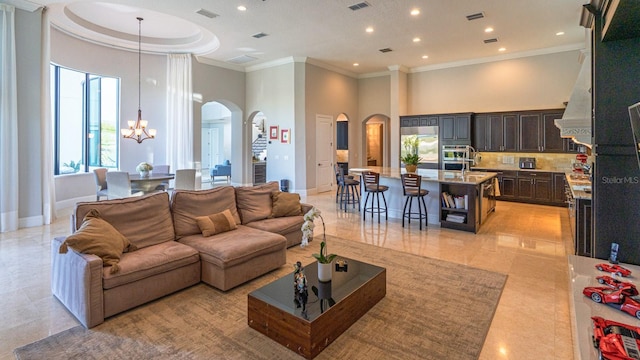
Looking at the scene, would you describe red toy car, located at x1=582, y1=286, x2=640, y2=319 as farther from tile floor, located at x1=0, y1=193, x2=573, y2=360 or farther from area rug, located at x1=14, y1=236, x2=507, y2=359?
area rug, located at x1=14, y1=236, x2=507, y2=359

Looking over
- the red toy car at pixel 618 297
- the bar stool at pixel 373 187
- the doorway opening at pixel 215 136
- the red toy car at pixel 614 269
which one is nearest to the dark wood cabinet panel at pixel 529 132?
the bar stool at pixel 373 187

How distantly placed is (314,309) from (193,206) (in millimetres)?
2307

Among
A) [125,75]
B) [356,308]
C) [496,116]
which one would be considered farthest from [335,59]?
[356,308]

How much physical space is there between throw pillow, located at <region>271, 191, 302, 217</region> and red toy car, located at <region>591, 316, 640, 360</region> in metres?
3.66

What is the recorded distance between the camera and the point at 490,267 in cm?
416

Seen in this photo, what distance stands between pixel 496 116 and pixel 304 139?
5312mm

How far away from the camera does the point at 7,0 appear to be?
5.61 metres

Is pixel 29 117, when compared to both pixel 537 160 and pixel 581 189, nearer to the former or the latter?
pixel 581 189

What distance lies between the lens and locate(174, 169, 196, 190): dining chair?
7.00 metres

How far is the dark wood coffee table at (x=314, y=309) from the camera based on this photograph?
2.36 m

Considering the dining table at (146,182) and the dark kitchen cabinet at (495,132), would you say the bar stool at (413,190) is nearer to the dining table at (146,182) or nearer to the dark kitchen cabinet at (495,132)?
the dark kitchen cabinet at (495,132)

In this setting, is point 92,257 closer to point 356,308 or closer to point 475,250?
point 356,308

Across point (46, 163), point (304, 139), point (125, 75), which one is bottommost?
point (46, 163)

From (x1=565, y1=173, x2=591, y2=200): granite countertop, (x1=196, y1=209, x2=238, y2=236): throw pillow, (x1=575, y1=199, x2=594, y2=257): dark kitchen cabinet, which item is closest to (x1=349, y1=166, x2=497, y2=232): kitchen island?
(x1=565, y1=173, x2=591, y2=200): granite countertop
